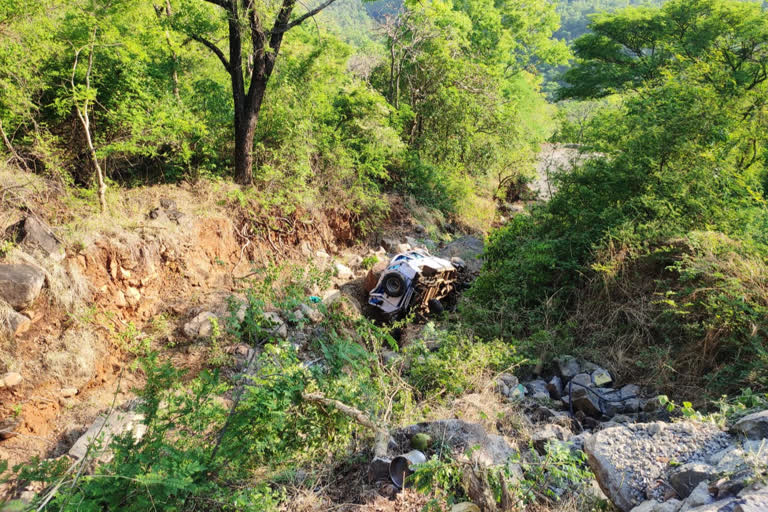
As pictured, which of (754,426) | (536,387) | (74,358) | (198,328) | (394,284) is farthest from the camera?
(394,284)

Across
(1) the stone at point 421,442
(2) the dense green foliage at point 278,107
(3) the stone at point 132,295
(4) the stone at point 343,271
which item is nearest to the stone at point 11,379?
(3) the stone at point 132,295

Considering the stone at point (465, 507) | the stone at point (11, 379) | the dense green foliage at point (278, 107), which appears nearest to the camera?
the stone at point (465, 507)

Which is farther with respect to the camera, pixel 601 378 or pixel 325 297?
pixel 325 297

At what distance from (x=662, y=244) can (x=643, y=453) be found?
3.70 m

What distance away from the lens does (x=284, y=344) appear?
3.16 m

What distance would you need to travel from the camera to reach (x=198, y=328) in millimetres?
5754

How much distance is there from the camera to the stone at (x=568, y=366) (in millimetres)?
5195

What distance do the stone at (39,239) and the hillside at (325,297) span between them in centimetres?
4

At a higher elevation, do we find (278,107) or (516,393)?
(278,107)

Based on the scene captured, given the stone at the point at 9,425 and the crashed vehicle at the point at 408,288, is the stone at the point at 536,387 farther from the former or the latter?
the stone at the point at 9,425

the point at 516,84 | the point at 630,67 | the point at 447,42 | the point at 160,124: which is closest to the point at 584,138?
the point at 447,42

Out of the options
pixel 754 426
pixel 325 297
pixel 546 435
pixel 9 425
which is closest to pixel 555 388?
pixel 546 435

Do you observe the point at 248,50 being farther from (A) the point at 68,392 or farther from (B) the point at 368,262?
(A) the point at 68,392

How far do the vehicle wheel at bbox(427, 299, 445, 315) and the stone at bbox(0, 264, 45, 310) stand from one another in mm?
5244
